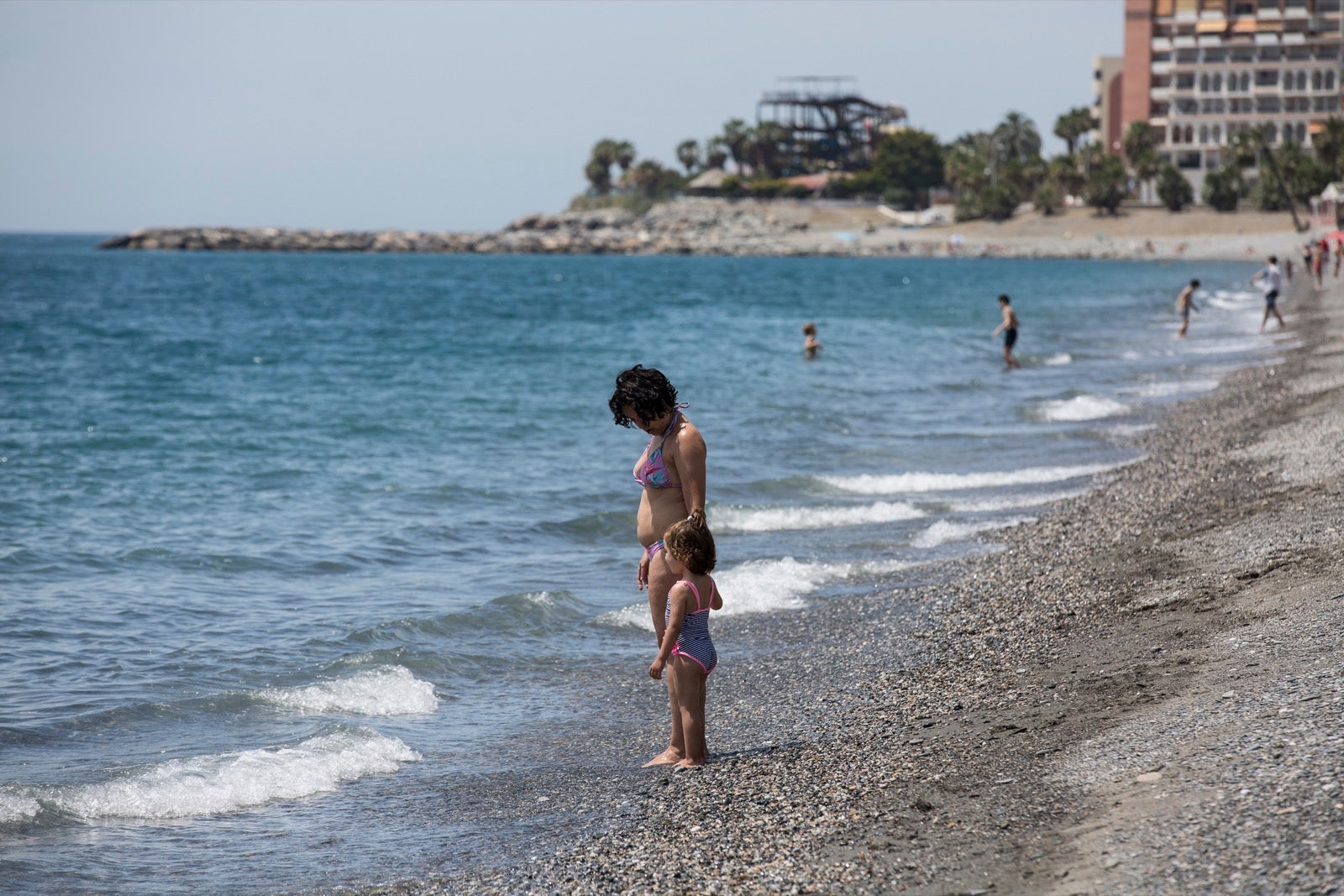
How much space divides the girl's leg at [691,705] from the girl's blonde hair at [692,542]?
561 mm

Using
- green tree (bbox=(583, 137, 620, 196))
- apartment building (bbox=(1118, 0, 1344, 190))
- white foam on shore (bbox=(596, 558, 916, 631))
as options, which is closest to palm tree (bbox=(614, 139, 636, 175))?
green tree (bbox=(583, 137, 620, 196))

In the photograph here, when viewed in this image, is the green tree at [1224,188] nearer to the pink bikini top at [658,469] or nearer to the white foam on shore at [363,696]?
the white foam on shore at [363,696]

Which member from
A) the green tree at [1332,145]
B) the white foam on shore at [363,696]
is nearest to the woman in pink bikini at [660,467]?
the white foam on shore at [363,696]

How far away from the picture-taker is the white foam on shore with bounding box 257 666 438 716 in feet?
28.6

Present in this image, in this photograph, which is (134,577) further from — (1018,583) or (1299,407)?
(1299,407)

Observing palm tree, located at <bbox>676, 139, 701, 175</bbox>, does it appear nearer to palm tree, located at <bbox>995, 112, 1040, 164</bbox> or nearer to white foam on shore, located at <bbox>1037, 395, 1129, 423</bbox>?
palm tree, located at <bbox>995, 112, 1040, 164</bbox>

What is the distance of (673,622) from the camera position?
6.63 metres

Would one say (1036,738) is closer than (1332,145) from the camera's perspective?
Yes

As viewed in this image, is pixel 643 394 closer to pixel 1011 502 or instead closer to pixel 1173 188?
pixel 1011 502

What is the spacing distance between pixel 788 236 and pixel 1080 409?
133038 millimetres

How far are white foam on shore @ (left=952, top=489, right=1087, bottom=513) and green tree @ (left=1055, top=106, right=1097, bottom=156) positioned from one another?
146m

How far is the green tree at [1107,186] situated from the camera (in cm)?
12438

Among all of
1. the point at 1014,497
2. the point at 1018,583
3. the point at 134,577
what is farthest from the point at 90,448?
the point at 1018,583

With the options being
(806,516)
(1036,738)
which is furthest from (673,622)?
(806,516)
